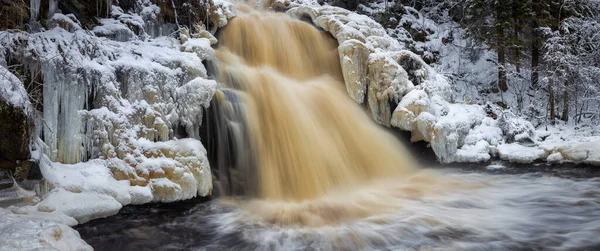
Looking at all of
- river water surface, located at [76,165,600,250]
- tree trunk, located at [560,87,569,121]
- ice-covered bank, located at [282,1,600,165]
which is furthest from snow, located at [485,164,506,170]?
tree trunk, located at [560,87,569,121]

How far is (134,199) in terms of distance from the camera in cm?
527

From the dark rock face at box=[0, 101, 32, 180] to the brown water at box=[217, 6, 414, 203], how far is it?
3.41 metres

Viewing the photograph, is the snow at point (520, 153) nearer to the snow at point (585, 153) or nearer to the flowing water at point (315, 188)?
the snow at point (585, 153)

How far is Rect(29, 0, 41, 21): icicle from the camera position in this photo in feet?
18.7

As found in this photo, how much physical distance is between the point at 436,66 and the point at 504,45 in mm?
2180

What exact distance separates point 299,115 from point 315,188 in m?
1.72

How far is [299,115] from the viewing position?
7.79m

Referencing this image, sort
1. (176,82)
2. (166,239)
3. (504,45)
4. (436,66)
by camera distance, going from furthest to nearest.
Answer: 1. (436,66)
2. (504,45)
3. (176,82)
4. (166,239)

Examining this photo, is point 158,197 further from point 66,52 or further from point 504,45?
point 504,45

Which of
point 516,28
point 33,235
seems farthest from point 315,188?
point 516,28

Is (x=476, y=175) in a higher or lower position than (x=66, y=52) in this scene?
lower

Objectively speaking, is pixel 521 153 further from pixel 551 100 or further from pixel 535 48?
pixel 535 48

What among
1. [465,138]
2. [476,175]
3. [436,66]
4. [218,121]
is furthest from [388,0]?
[218,121]

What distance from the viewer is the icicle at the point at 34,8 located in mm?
5688
